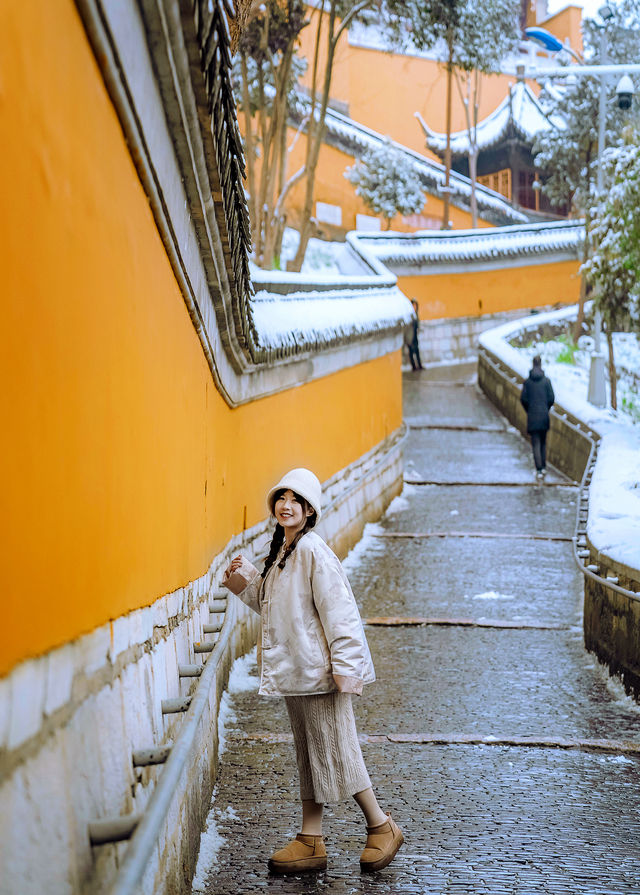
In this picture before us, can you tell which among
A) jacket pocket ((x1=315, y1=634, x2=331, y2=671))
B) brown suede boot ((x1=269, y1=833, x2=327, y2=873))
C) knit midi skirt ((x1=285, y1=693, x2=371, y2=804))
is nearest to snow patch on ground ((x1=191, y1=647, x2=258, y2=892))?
brown suede boot ((x1=269, y1=833, x2=327, y2=873))

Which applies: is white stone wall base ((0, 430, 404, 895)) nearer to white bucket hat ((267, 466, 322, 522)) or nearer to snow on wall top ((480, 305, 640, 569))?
white bucket hat ((267, 466, 322, 522))

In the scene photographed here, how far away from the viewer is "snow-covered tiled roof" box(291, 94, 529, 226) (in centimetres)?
2989

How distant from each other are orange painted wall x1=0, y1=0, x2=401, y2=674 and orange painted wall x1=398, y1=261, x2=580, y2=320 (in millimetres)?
22875

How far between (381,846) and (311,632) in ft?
2.45

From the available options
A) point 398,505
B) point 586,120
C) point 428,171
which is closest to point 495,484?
point 398,505

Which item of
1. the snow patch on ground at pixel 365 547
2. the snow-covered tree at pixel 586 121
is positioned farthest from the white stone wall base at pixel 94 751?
the snow-covered tree at pixel 586 121

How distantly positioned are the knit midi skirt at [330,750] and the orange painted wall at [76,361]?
2.13ft

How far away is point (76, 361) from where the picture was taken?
2.20 m

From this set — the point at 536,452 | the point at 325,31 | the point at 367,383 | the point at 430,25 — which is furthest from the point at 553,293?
the point at 367,383

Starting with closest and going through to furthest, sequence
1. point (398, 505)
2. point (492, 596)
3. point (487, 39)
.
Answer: point (492, 596) → point (398, 505) → point (487, 39)

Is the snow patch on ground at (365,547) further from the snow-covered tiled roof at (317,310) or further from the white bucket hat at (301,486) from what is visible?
the white bucket hat at (301,486)

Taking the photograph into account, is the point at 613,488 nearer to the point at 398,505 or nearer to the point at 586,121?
the point at 398,505

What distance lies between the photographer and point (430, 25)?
16234 mm

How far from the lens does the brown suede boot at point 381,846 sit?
3674 mm
